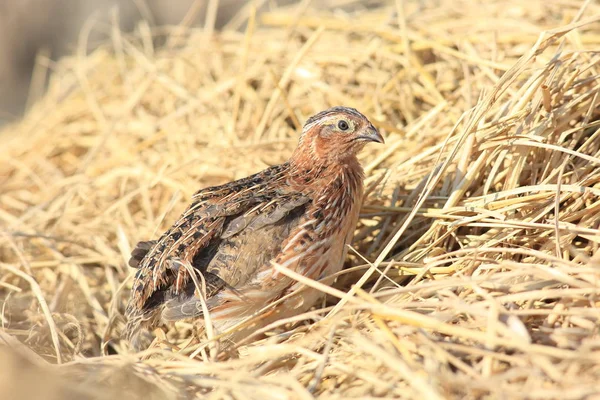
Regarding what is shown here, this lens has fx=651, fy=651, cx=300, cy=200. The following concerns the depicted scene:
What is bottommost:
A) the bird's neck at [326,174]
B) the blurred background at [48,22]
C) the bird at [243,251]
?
the bird at [243,251]

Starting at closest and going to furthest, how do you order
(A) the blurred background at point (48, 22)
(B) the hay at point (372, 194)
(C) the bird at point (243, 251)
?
(B) the hay at point (372, 194) < (C) the bird at point (243, 251) < (A) the blurred background at point (48, 22)

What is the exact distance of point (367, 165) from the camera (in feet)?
17.6

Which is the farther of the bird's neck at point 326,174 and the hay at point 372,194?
the bird's neck at point 326,174

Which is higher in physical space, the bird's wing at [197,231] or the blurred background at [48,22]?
the blurred background at [48,22]

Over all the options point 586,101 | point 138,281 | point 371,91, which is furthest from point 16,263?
point 586,101

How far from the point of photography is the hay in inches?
121

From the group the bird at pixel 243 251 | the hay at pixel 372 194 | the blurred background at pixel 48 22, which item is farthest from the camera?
the blurred background at pixel 48 22

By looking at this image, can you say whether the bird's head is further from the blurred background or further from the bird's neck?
the blurred background

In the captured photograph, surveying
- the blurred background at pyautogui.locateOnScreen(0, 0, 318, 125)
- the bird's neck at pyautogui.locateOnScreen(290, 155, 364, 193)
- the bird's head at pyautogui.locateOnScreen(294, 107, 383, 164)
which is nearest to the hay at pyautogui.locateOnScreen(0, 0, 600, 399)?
the bird's neck at pyautogui.locateOnScreen(290, 155, 364, 193)

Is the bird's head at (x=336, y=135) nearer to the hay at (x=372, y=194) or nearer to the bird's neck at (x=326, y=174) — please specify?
the bird's neck at (x=326, y=174)

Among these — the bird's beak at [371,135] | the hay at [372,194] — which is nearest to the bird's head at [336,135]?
the bird's beak at [371,135]

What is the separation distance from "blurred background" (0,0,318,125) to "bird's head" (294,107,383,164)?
25.9ft

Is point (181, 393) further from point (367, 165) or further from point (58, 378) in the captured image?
point (367, 165)

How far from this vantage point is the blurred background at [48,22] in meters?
11.9
